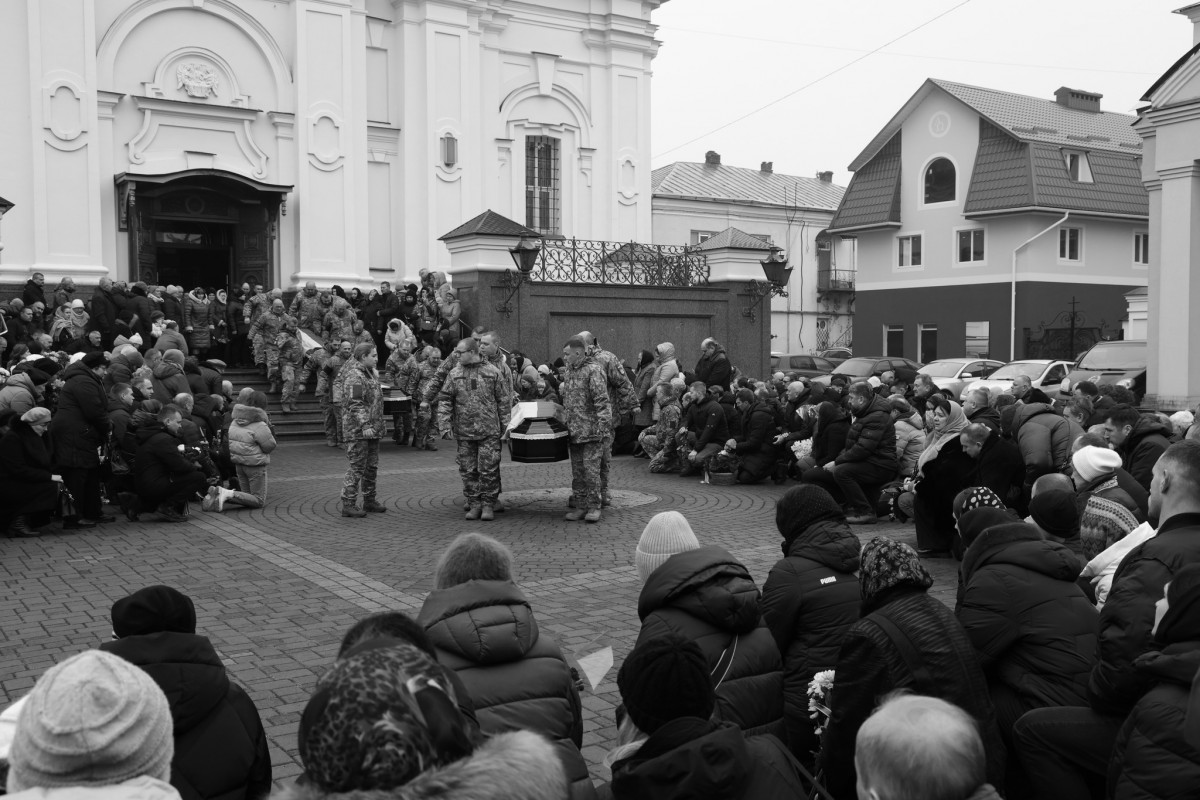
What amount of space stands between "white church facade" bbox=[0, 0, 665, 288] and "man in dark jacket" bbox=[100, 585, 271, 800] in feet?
70.2

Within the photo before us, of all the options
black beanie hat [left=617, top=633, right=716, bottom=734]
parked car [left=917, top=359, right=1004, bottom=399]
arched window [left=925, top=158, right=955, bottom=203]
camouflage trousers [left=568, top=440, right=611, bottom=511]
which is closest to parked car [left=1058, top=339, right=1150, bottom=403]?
parked car [left=917, top=359, right=1004, bottom=399]

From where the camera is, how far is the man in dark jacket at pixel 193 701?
3.58 metres

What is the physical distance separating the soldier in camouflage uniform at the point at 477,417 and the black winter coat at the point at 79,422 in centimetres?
363

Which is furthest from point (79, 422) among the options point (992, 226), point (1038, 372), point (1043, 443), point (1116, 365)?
point (992, 226)

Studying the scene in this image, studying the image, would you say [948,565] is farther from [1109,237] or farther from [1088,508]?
[1109,237]

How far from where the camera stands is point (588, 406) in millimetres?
11656

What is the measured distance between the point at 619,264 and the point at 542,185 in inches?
324

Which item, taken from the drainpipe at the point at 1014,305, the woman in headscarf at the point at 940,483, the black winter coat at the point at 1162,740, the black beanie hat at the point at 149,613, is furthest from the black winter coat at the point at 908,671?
the drainpipe at the point at 1014,305

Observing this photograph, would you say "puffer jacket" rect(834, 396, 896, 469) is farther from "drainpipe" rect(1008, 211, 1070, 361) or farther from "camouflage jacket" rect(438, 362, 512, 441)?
"drainpipe" rect(1008, 211, 1070, 361)

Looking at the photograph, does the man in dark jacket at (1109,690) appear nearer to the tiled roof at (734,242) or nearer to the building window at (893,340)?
the tiled roof at (734,242)

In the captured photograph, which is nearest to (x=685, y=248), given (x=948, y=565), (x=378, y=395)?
(x=378, y=395)

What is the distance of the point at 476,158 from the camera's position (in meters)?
29.0

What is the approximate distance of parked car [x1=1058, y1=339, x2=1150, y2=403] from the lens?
69.8 ft

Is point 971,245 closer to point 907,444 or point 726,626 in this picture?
point 907,444
